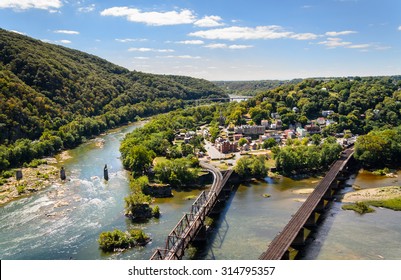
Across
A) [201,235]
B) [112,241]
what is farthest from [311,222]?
[112,241]

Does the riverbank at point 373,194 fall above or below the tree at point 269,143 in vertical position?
below

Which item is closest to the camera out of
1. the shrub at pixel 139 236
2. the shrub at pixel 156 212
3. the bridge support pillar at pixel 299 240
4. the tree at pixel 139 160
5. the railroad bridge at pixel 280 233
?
the railroad bridge at pixel 280 233

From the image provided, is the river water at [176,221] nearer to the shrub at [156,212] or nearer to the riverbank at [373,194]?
the shrub at [156,212]

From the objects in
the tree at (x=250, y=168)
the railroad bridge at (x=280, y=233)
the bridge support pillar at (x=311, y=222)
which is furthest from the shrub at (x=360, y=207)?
the tree at (x=250, y=168)

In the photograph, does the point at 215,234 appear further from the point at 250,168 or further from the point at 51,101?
the point at 51,101

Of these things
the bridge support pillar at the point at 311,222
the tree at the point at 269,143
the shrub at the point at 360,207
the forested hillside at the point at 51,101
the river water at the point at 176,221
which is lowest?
the river water at the point at 176,221
